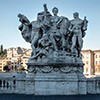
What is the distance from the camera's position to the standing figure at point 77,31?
27438 millimetres

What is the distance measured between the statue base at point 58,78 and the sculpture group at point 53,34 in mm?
654

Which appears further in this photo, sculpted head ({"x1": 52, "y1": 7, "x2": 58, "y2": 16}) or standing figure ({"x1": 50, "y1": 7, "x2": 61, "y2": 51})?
sculpted head ({"x1": 52, "y1": 7, "x2": 58, "y2": 16})

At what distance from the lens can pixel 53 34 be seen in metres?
27.5

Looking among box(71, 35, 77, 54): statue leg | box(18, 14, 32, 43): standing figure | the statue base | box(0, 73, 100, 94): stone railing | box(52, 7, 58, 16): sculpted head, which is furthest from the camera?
box(52, 7, 58, 16): sculpted head

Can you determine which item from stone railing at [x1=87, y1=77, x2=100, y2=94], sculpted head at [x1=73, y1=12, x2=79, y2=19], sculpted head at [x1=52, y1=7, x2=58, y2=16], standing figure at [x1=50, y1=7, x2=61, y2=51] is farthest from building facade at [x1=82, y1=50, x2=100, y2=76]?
stone railing at [x1=87, y1=77, x2=100, y2=94]

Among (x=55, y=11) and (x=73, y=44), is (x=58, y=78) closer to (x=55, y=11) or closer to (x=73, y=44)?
(x=73, y=44)

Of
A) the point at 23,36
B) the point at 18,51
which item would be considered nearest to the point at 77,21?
the point at 23,36

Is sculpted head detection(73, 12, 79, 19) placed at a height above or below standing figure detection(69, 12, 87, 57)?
above

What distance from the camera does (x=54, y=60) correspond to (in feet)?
88.5

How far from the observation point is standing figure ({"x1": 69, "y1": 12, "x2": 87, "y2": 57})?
90.0 feet

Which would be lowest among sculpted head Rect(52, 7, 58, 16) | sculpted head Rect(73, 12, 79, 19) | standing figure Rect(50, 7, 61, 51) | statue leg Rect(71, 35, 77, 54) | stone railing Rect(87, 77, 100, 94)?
stone railing Rect(87, 77, 100, 94)

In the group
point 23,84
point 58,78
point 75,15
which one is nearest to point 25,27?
point 75,15

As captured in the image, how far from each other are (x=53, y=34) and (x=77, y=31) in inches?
64.3

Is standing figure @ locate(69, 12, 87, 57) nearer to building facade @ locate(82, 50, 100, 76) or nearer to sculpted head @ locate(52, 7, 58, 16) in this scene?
sculpted head @ locate(52, 7, 58, 16)
